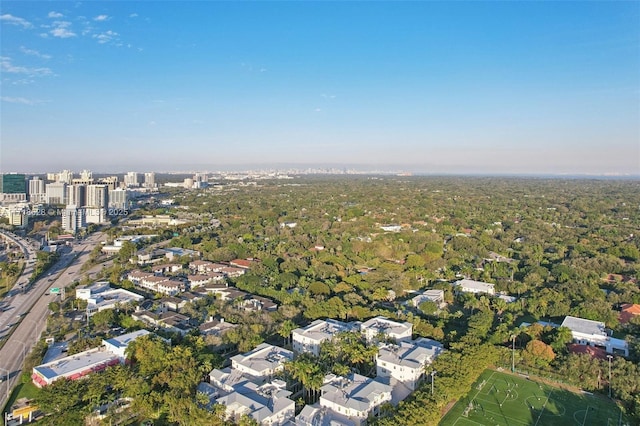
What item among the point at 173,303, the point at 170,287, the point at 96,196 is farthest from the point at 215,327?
the point at 96,196

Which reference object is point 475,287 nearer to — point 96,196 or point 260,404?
point 260,404

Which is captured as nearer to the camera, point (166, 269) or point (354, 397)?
point (354, 397)

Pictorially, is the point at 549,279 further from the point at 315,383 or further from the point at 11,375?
the point at 11,375

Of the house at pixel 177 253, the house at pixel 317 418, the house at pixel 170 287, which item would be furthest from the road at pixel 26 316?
the house at pixel 317 418

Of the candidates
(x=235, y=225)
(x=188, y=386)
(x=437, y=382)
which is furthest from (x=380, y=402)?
(x=235, y=225)

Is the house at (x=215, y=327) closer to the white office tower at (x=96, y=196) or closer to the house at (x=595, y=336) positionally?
the house at (x=595, y=336)

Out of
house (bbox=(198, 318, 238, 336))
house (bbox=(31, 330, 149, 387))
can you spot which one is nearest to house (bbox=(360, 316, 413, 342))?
house (bbox=(198, 318, 238, 336))
